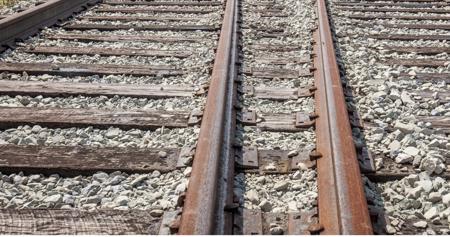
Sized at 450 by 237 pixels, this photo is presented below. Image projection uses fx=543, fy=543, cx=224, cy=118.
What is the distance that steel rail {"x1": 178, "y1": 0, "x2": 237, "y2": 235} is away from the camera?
2.32 m

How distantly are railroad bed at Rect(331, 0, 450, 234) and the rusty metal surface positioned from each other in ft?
11.5

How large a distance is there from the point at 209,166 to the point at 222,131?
1.76 feet

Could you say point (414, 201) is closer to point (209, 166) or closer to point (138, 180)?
point (209, 166)

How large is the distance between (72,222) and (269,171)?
1129 millimetres

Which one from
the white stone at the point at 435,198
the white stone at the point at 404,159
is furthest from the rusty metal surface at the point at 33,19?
the white stone at the point at 435,198

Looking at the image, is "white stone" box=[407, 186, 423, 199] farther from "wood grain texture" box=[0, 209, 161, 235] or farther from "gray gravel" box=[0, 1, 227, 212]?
"wood grain texture" box=[0, 209, 161, 235]

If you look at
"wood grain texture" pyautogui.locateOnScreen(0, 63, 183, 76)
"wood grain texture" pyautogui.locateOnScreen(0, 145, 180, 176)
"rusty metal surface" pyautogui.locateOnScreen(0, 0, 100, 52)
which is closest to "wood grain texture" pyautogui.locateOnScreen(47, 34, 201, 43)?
"rusty metal surface" pyautogui.locateOnScreen(0, 0, 100, 52)

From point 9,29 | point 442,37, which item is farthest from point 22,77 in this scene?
point 442,37

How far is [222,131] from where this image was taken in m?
3.32

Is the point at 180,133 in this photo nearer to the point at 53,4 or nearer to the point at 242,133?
the point at 242,133

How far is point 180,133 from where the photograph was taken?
3.60 m

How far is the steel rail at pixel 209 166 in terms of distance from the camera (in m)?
2.32

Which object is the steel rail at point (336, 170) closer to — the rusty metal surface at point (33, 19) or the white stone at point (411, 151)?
the white stone at point (411, 151)

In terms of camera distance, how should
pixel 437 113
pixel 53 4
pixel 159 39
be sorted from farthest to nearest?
pixel 53 4 → pixel 159 39 → pixel 437 113
